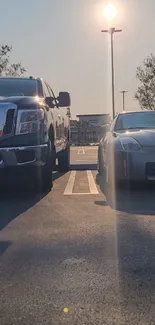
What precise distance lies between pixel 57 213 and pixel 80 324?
10.8 feet

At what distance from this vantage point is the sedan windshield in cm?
893

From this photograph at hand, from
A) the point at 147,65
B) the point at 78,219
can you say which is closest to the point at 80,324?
the point at 78,219

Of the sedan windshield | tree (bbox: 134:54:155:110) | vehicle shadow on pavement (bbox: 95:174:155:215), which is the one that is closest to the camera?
vehicle shadow on pavement (bbox: 95:174:155:215)

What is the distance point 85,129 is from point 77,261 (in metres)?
52.2

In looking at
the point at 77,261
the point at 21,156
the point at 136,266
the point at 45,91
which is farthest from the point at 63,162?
the point at 136,266

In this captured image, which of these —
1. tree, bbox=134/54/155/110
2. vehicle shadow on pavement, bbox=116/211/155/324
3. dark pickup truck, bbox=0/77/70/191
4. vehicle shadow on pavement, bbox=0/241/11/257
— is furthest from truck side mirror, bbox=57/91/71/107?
tree, bbox=134/54/155/110

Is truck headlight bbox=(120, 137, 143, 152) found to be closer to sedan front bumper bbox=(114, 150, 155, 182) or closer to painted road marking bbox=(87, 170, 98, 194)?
sedan front bumper bbox=(114, 150, 155, 182)

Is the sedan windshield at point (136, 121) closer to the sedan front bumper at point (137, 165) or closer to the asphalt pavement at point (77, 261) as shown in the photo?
the sedan front bumper at point (137, 165)

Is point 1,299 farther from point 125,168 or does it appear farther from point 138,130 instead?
point 138,130

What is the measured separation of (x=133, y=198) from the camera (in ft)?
24.2

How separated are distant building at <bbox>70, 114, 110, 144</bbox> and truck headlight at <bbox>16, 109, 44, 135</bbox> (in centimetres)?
4337

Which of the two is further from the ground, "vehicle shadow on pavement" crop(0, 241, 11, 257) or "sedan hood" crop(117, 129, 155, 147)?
"sedan hood" crop(117, 129, 155, 147)

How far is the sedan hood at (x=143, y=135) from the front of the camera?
26.0 feet

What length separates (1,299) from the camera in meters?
3.46
